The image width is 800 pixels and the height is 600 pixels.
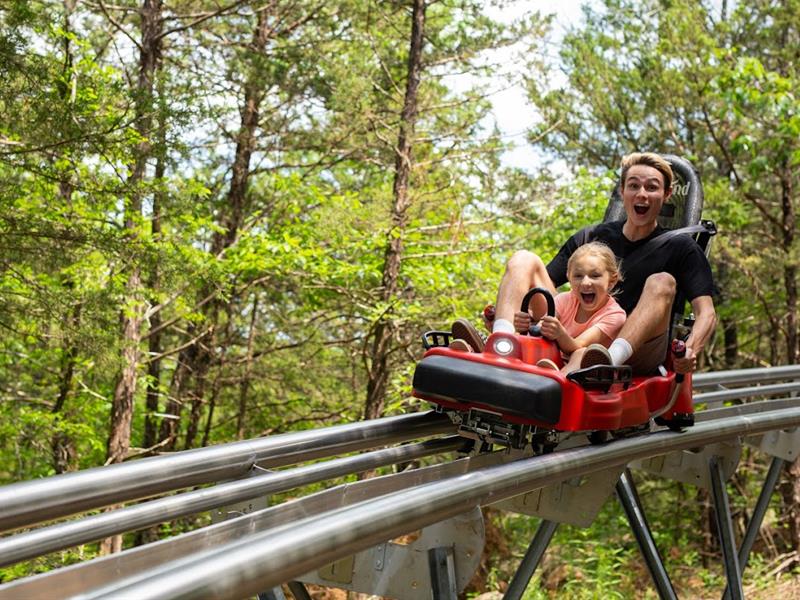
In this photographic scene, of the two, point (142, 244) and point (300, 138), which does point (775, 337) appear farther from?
point (142, 244)

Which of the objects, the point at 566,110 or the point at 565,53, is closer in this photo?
the point at 566,110

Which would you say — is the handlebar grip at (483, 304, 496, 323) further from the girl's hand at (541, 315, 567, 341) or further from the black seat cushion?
the black seat cushion

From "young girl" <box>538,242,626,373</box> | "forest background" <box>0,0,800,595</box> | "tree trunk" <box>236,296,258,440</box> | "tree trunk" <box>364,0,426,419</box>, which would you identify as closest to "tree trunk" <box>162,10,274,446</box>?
"forest background" <box>0,0,800,595</box>

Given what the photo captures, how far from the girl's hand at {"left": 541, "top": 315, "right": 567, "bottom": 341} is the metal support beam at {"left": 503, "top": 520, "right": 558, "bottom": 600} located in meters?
0.82

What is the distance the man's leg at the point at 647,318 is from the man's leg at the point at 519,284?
0.33 m

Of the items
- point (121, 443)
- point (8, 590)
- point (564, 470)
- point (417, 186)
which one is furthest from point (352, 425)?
point (417, 186)

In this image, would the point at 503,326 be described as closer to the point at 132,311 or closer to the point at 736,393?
the point at 736,393

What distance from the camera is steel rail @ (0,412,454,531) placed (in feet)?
7.04

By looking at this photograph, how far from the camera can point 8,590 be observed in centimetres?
178

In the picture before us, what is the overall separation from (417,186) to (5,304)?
237 inches

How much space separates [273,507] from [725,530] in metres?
3.02

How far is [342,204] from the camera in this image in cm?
1220

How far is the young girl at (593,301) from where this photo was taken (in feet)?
13.0

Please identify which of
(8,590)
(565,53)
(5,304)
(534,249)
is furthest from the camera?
(565,53)
